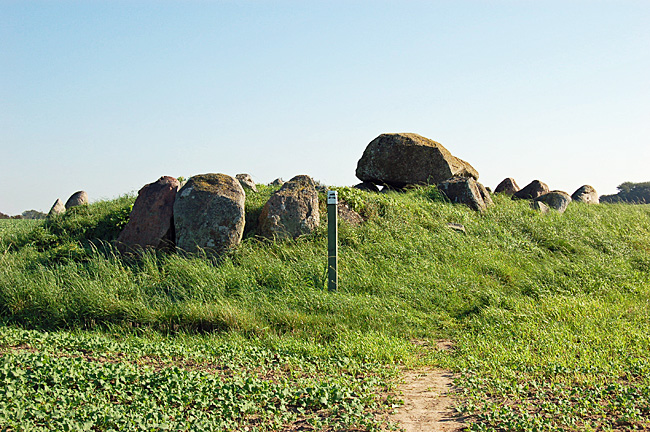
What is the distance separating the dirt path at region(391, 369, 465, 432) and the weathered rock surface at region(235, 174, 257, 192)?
8.39 metres

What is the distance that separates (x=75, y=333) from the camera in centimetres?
775

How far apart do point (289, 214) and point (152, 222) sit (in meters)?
3.00

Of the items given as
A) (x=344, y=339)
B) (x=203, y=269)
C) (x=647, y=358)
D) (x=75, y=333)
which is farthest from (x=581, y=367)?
(x=75, y=333)

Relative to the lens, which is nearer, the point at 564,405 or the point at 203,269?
the point at 564,405

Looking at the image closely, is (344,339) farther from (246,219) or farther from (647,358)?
(246,219)

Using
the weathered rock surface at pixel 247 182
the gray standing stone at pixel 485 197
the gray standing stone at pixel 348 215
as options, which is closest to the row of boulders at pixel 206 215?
the gray standing stone at pixel 348 215

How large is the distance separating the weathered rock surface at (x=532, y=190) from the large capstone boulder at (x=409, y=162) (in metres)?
3.05

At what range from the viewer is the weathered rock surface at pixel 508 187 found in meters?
18.0

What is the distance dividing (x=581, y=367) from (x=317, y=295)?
402 centimetres

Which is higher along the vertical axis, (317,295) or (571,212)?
(571,212)

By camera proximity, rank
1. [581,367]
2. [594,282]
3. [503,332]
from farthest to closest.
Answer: [594,282], [503,332], [581,367]

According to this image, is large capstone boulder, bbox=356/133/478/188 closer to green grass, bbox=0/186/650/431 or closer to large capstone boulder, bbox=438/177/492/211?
large capstone boulder, bbox=438/177/492/211

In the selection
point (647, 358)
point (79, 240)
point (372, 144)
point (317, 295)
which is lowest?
point (647, 358)

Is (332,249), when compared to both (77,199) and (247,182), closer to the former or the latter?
(247,182)
